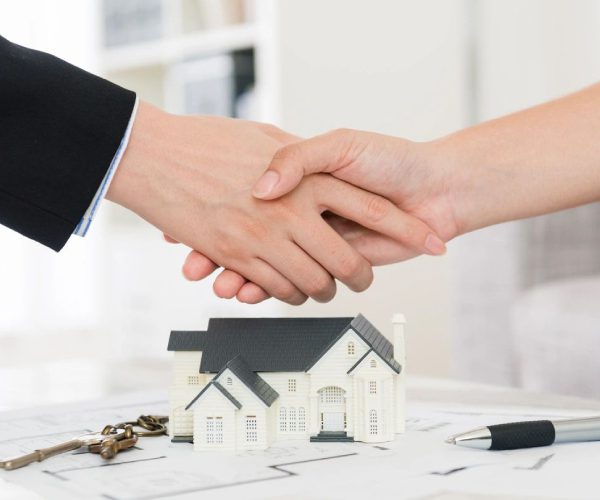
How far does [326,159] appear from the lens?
988mm

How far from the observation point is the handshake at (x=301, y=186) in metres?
1.01

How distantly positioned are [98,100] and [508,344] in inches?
Answer: 46.4

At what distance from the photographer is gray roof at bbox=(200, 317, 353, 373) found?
77 centimetres

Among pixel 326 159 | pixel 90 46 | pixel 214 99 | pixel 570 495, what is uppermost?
pixel 90 46

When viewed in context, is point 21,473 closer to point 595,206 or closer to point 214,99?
point 595,206

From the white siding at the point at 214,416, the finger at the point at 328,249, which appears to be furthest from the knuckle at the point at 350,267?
the white siding at the point at 214,416

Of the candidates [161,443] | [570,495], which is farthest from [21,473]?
[570,495]

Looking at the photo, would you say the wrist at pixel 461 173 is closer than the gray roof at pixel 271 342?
No

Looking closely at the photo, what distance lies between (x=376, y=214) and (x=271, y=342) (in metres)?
0.33

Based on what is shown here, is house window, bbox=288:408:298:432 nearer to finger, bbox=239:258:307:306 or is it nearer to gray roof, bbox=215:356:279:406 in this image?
gray roof, bbox=215:356:279:406

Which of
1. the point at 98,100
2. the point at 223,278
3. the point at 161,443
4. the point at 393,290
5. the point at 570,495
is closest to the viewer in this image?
the point at 570,495

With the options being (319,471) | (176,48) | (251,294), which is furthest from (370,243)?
(176,48)

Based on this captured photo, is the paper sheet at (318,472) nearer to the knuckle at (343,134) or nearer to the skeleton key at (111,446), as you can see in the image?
the skeleton key at (111,446)

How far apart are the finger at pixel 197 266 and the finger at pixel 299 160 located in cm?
13
